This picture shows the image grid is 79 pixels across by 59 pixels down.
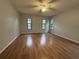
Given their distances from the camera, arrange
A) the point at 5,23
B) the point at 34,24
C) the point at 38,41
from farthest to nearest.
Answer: the point at 34,24
the point at 38,41
the point at 5,23

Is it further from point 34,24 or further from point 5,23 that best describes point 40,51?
point 34,24

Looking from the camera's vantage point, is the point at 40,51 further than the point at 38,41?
No

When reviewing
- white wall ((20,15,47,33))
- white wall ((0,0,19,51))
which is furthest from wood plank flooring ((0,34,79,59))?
white wall ((20,15,47,33))

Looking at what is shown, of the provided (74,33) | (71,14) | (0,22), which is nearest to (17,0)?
(0,22)

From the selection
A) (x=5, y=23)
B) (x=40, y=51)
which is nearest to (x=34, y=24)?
(x=5, y=23)

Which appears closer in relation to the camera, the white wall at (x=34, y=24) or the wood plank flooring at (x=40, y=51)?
the wood plank flooring at (x=40, y=51)

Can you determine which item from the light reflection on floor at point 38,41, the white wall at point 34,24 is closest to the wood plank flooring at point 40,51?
the light reflection on floor at point 38,41

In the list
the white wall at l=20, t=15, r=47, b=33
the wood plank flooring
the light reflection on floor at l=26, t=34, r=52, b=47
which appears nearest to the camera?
the wood plank flooring

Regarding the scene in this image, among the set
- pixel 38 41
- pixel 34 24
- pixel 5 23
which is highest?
pixel 5 23

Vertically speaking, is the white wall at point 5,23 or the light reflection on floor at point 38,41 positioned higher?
the white wall at point 5,23

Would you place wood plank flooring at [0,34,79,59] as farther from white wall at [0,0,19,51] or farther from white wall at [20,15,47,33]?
white wall at [20,15,47,33]

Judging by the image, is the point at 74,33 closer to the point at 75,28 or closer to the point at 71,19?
the point at 75,28

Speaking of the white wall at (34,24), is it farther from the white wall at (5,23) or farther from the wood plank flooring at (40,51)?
Result: the wood plank flooring at (40,51)

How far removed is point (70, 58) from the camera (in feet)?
8.63
